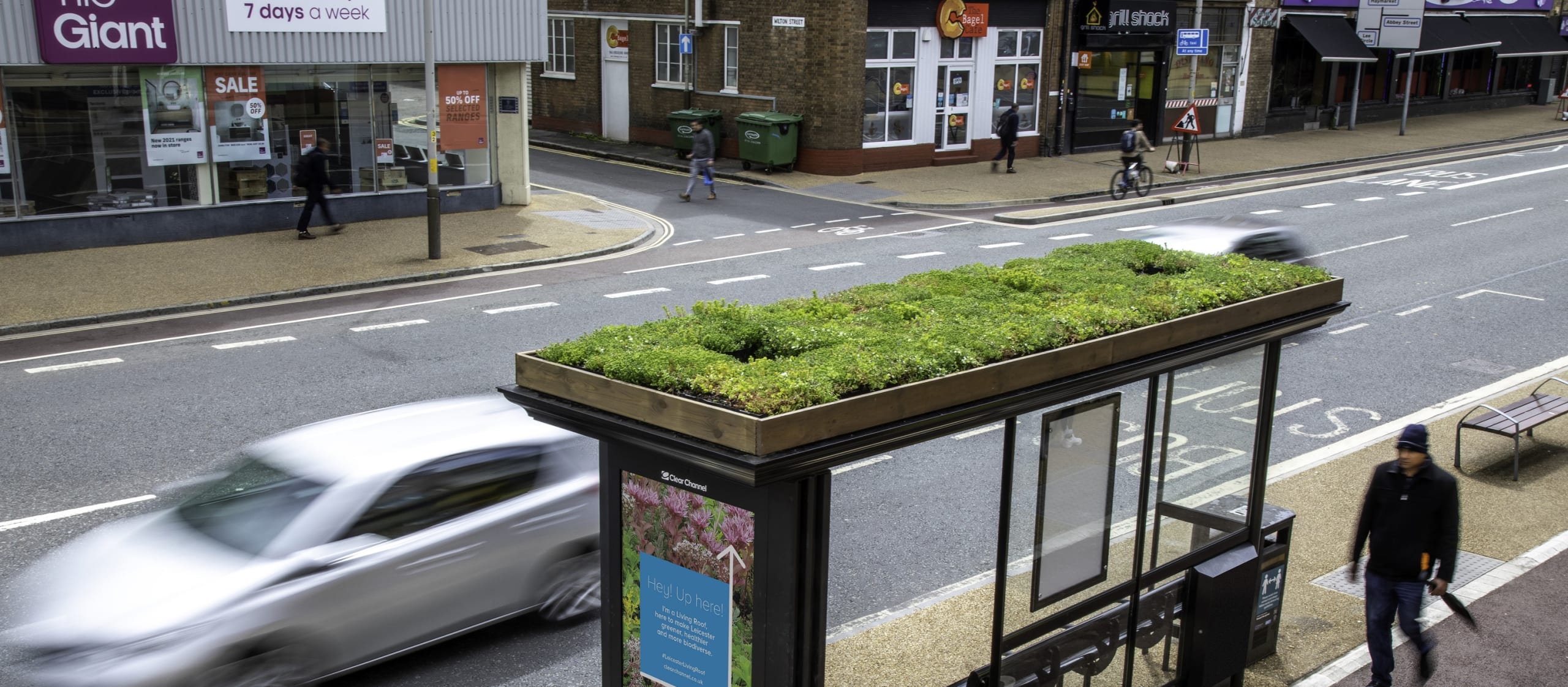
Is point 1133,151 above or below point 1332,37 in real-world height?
below

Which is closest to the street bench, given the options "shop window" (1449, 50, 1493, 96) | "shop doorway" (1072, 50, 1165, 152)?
"shop doorway" (1072, 50, 1165, 152)

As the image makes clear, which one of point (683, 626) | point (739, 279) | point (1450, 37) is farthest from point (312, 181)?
point (1450, 37)

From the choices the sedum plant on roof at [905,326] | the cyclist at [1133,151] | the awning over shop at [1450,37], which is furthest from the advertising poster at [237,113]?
the awning over shop at [1450,37]

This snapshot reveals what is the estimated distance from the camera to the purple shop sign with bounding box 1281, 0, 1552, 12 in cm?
4181

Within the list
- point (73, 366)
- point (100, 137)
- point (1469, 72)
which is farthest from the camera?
point (1469, 72)

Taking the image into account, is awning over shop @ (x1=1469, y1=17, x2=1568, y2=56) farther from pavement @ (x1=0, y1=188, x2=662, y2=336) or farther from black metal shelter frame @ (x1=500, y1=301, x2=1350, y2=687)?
black metal shelter frame @ (x1=500, y1=301, x2=1350, y2=687)

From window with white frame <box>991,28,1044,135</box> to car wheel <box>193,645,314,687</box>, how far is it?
1102 inches

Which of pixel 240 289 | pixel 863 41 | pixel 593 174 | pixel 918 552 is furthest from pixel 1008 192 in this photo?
pixel 918 552

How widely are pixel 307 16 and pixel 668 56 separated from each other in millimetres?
14464

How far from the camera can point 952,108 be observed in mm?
32875

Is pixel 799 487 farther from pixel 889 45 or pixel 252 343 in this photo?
pixel 889 45

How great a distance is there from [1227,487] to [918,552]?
2.24m

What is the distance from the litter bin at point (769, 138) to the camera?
1211 inches

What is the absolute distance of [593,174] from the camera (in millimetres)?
31375
